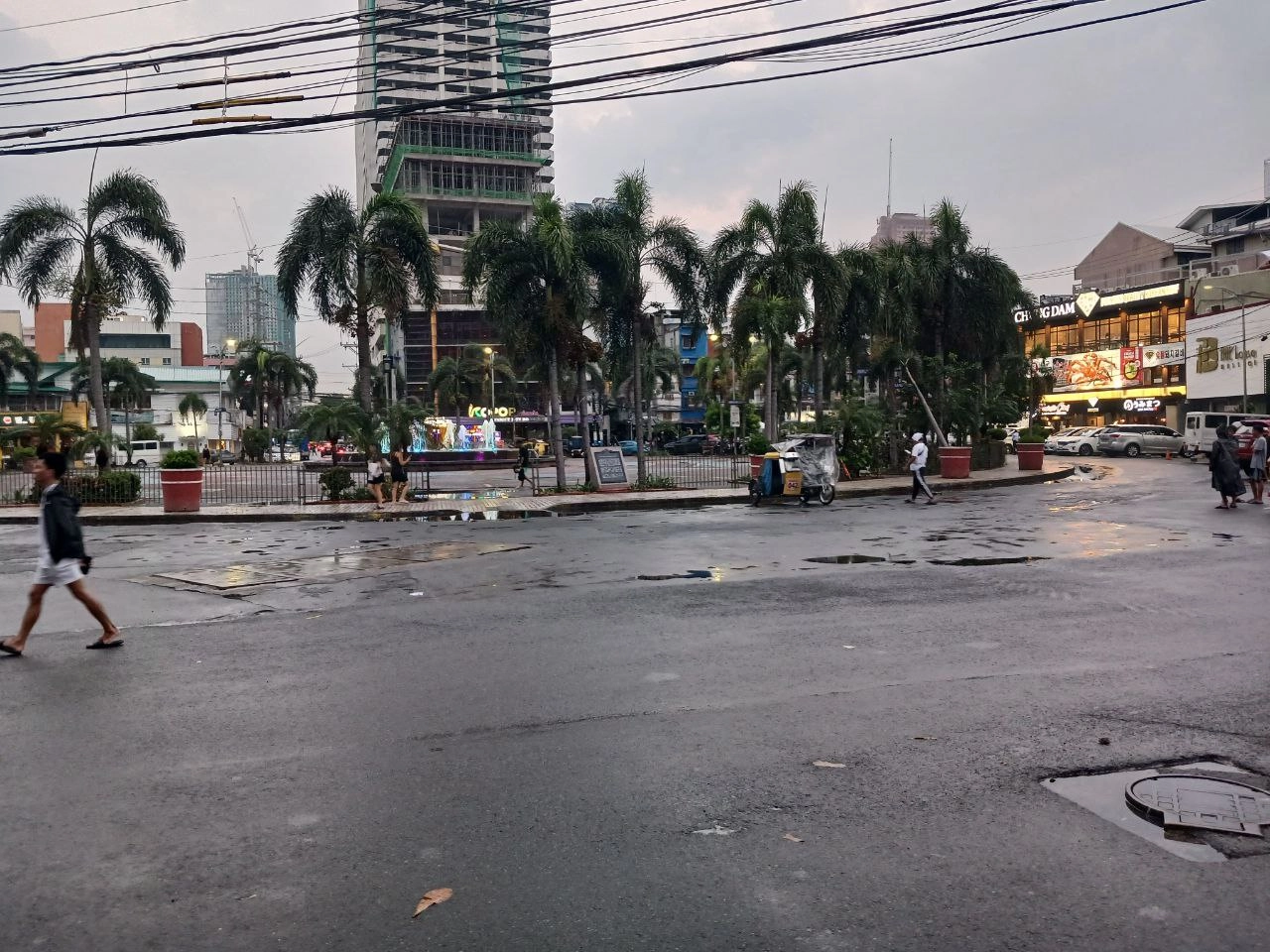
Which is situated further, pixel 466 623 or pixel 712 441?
pixel 712 441

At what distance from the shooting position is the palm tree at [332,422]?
24344mm

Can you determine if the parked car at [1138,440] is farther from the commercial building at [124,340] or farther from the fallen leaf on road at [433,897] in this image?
the commercial building at [124,340]

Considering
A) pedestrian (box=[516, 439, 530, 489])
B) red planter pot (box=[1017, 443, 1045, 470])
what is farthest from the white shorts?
red planter pot (box=[1017, 443, 1045, 470])

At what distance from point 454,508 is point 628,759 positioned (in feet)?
59.6

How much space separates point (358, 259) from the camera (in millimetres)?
26859

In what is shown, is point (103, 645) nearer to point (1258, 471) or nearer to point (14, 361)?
point (1258, 471)

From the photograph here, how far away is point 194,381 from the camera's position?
99812mm

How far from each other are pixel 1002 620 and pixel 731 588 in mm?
3059

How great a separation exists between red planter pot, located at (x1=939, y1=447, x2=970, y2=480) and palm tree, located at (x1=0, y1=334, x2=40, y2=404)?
209ft

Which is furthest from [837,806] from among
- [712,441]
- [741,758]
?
[712,441]

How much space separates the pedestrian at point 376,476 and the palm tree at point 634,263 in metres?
7.11

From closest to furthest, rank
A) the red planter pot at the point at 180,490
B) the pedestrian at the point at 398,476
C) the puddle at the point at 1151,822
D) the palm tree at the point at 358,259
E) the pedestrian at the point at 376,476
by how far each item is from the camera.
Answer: the puddle at the point at 1151,822 → the red planter pot at the point at 180,490 → the pedestrian at the point at 376,476 → the pedestrian at the point at 398,476 → the palm tree at the point at 358,259

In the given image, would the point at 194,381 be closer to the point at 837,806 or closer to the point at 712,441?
the point at 712,441

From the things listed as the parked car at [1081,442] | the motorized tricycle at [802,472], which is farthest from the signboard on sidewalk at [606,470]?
the parked car at [1081,442]
